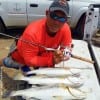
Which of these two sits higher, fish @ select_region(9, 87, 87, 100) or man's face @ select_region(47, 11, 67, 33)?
man's face @ select_region(47, 11, 67, 33)

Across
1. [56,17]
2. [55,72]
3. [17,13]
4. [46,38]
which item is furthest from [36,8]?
[55,72]

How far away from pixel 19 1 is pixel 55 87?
18.8ft

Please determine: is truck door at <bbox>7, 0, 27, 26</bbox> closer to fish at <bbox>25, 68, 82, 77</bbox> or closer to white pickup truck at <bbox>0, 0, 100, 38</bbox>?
white pickup truck at <bbox>0, 0, 100, 38</bbox>

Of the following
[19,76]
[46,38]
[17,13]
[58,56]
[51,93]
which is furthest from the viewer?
[17,13]

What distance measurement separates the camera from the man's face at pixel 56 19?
4.20 m

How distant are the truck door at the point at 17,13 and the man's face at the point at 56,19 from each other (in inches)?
203

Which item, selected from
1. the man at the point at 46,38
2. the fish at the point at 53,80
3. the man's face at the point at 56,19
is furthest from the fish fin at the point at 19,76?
the man's face at the point at 56,19

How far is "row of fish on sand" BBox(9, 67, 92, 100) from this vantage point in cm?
375

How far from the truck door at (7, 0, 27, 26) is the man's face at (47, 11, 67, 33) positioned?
514 cm

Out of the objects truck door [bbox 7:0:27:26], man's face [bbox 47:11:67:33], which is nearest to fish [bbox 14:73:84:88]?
man's face [bbox 47:11:67:33]

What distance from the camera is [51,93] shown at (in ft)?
12.3

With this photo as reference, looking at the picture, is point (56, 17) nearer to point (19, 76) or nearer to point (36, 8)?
point (19, 76)

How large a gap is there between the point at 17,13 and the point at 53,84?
5801mm

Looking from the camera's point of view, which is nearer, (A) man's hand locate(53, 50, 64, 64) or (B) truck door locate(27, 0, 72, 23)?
(A) man's hand locate(53, 50, 64, 64)
